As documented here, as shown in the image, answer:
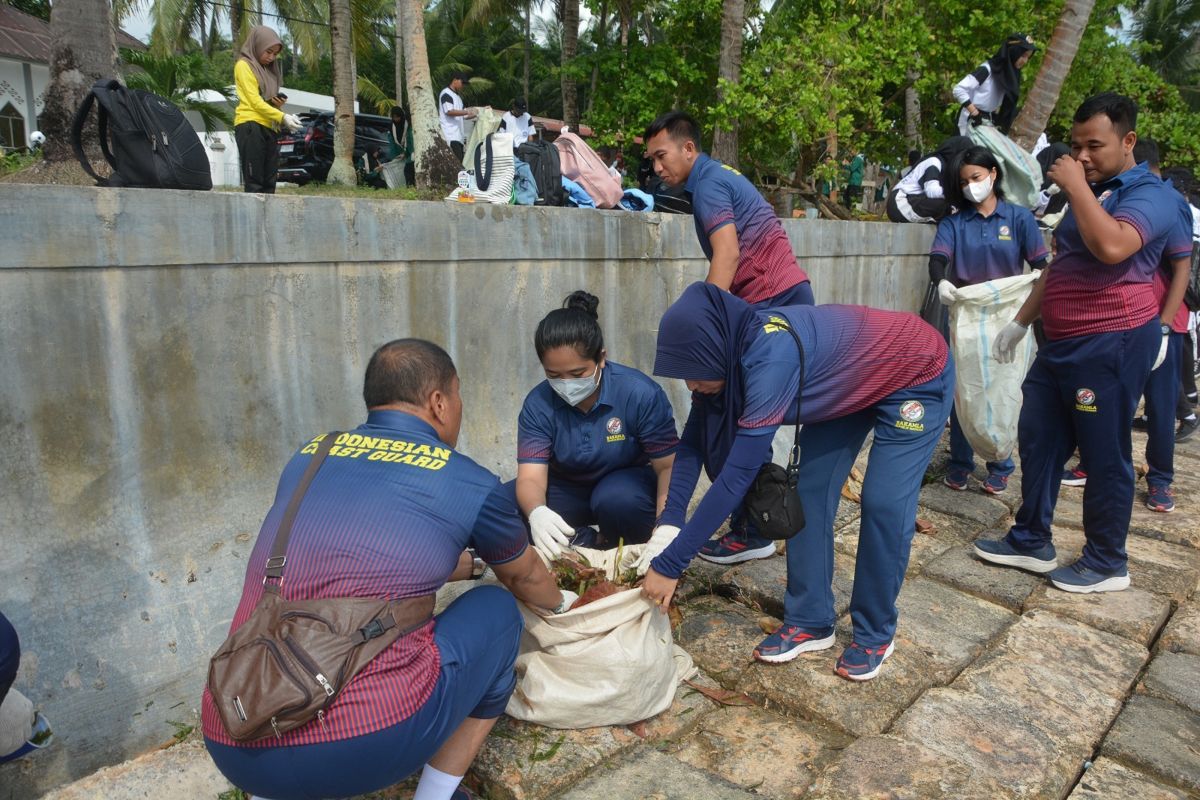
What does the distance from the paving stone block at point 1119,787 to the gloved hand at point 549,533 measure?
1610mm

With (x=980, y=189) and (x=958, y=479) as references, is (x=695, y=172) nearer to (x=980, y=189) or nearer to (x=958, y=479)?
(x=980, y=189)

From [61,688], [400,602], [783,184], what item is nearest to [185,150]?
[61,688]

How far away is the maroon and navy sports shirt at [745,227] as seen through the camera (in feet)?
11.7

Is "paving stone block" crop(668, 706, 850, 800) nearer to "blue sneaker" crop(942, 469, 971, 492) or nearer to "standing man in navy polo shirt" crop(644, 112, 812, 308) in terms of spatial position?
"standing man in navy polo shirt" crop(644, 112, 812, 308)

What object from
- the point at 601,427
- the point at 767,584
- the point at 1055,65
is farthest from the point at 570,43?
the point at 767,584

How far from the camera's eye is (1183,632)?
3.20m

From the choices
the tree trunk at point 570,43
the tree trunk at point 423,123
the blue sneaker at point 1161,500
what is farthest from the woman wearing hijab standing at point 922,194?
the tree trunk at point 570,43

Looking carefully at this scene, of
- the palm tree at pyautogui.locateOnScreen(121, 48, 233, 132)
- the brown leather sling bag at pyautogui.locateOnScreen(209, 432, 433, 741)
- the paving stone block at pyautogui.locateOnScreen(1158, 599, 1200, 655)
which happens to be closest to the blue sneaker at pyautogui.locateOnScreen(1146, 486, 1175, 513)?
the paving stone block at pyautogui.locateOnScreen(1158, 599, 1200, 655)

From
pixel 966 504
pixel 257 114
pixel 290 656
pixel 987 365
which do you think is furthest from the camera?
pixel 257 114

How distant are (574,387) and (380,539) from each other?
1315 millimetres

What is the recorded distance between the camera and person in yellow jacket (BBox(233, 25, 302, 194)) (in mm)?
5375

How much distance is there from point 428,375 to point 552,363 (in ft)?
3.12

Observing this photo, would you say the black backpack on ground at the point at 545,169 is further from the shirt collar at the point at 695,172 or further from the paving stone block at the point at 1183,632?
the paving stone block at the point at 1183,632

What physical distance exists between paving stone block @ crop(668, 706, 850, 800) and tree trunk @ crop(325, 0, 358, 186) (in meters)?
10.2
